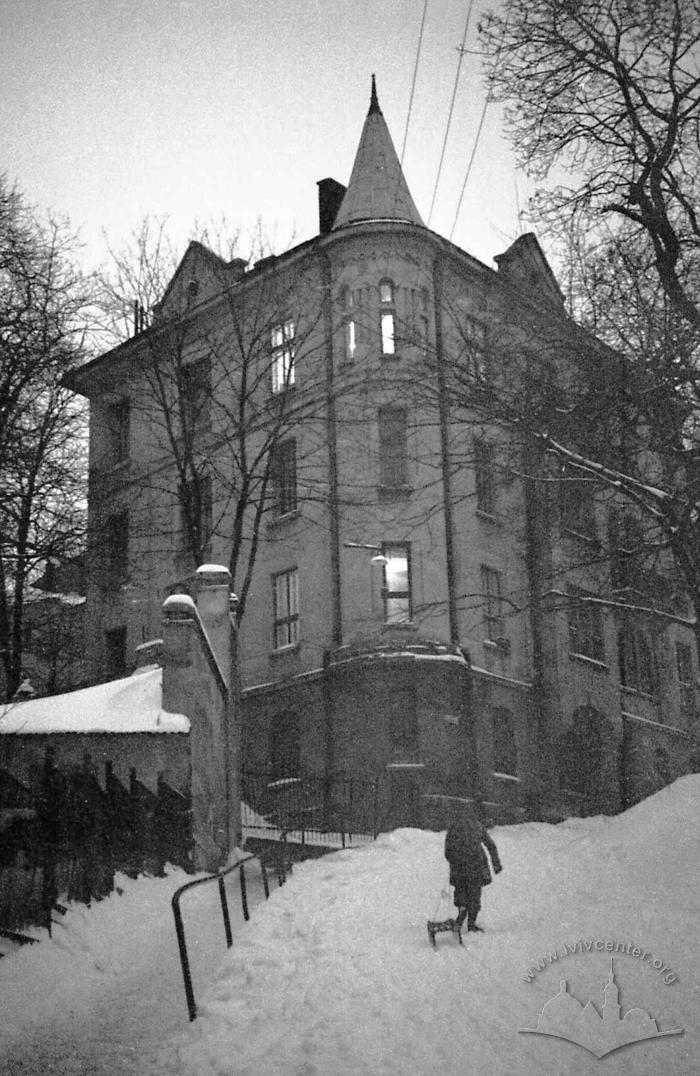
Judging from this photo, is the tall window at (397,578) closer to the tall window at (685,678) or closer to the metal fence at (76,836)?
the tall window at (685,678)

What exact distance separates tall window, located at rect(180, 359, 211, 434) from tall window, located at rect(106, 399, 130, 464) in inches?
143

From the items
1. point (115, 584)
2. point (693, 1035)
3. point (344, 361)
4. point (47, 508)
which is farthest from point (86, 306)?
point (693, 1035)

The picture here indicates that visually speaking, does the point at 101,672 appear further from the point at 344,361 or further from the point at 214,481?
the point at 344,361

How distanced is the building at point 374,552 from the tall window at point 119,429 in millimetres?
1154

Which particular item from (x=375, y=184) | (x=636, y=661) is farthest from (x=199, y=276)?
(x=636, y=661)

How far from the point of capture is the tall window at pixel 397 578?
94.8ft

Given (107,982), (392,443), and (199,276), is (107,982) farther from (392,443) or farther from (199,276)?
(199,276)

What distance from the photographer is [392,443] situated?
30328 mm

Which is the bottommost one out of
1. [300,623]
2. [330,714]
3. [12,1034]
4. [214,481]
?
[12,1034]

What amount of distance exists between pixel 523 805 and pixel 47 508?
14.6m

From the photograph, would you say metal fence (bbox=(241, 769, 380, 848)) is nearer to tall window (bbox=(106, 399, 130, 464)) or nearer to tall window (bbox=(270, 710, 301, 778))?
tall window (bbox=(270, 710, 301, 778))

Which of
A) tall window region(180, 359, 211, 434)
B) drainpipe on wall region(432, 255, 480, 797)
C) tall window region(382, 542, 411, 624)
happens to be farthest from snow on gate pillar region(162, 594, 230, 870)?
tall window region(382, 542, 411, 624)

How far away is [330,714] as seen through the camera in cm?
2806

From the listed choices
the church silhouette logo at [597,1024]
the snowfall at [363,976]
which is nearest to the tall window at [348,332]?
the snowfall at [363,976]
